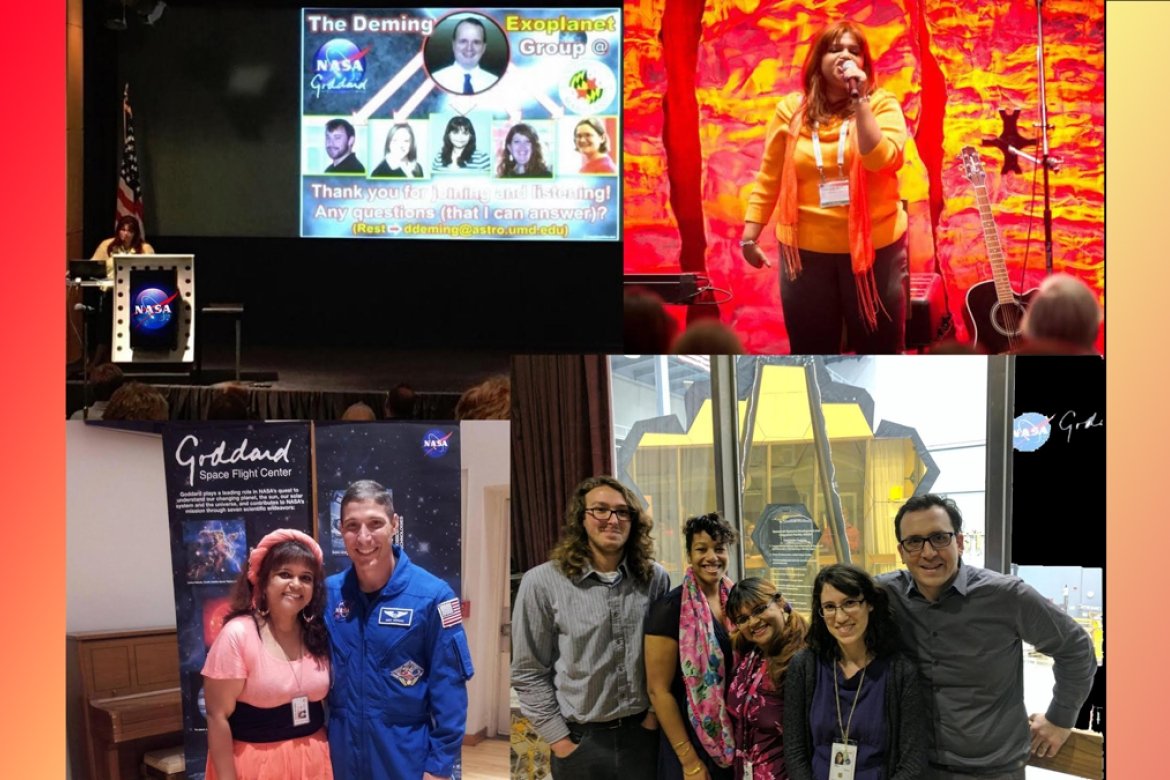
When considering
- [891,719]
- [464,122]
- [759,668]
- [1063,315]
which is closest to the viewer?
[891,719]

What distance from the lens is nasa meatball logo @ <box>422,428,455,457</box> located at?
389 cm

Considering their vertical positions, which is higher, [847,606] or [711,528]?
[711,528]

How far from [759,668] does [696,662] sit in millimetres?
195

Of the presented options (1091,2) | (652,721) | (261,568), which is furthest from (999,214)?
(261,568)

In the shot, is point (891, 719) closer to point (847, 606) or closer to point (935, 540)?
point (847, 606)

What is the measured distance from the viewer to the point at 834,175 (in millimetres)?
4023

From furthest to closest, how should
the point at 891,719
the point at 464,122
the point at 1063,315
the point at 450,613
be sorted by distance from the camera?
the point at 464,122
the point at 1063,315
the point at 450,613
the point at 891,719

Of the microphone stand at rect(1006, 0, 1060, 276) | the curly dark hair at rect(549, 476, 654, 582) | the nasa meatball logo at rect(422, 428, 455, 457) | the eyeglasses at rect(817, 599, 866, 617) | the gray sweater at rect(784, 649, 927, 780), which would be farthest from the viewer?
the microphone stand at rect(1006, 0, 1060, 276)

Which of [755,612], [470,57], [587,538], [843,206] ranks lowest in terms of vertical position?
[755,612]

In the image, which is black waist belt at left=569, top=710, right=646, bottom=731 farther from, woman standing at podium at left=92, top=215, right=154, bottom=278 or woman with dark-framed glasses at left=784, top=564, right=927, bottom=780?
woman standing at podium at left=92, top=215, right=154, bottom=278

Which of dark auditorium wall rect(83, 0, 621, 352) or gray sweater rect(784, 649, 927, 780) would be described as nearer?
gray sweater rect(784, 649, 927, 780)

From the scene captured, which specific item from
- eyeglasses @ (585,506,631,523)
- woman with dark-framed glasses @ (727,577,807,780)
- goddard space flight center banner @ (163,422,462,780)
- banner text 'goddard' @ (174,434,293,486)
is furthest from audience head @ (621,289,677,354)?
banner text 'goddard' @ (174,434,293,486)

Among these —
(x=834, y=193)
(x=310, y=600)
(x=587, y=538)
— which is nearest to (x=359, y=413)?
(x=310, y=600)

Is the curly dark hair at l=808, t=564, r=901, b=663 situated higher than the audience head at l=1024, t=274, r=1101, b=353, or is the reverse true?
the audience head at l=1024, t=274, r=1101, b=353
